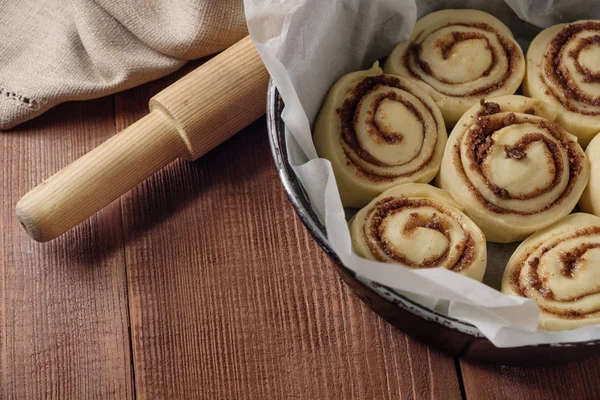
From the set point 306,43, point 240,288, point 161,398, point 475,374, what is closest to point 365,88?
point 306,43

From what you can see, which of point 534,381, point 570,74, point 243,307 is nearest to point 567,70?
point 570,74

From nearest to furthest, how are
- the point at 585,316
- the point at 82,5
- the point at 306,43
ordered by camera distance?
the point at 585,316, the point at 306,43, the point at 82,5

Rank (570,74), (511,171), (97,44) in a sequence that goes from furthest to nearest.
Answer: (97,44), (570,74), (511,171)

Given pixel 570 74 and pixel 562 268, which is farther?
pixel 570 74

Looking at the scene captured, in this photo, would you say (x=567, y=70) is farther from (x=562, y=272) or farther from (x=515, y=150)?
(x=562, y=272)

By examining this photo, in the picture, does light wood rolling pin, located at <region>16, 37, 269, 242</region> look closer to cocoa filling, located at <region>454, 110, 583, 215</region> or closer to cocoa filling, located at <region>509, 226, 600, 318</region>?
cocoa filling, located at <region>454, 110, 583, 215</region>

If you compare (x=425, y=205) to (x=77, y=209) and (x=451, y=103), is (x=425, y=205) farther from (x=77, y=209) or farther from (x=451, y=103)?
(x=77, y=209)
